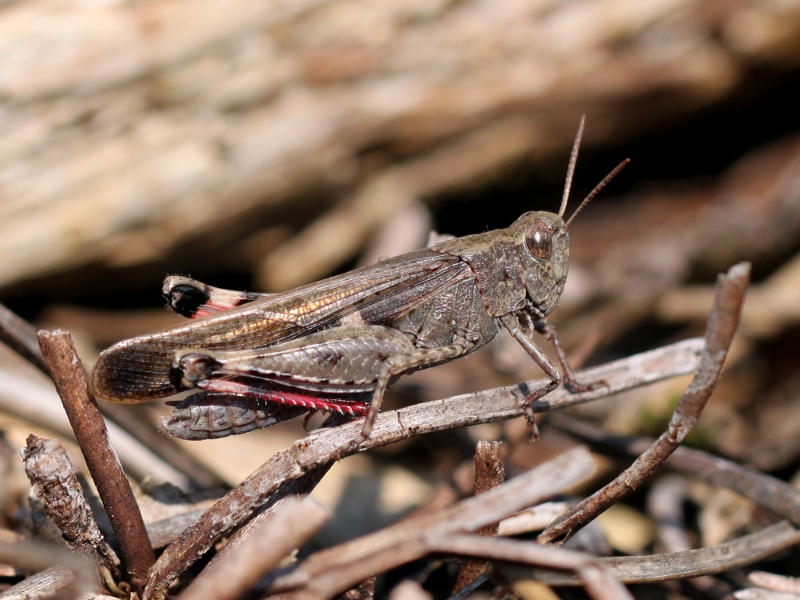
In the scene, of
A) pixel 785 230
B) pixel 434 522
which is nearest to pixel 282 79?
pixel 434 522

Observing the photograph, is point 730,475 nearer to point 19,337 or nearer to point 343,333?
point 343,333

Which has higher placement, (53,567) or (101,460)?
(101,460)

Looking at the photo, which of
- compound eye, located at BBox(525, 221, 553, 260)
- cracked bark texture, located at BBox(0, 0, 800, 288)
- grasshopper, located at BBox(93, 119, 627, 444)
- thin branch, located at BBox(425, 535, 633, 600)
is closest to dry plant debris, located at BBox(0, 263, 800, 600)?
thin branch, located at BBox(425, 535, 633, 600)

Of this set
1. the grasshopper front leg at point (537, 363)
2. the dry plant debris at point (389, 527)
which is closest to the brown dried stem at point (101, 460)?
the dry plant debris at point (389, 527)

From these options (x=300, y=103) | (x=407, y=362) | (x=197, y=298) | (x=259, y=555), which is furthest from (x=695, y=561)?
(x=300, y=103)

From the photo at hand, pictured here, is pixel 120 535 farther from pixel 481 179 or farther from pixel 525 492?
pixel 481 179

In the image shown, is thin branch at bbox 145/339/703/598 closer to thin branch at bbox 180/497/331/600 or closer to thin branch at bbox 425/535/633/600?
thin branch at bbox 180/497/331/600

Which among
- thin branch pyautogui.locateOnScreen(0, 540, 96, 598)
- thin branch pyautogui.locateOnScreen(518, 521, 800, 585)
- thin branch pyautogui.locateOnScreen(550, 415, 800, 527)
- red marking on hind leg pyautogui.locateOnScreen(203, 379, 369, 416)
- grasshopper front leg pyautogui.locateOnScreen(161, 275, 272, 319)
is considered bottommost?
thin branch pyautogui.locateOnScreen(518, 521, 800, 585)
